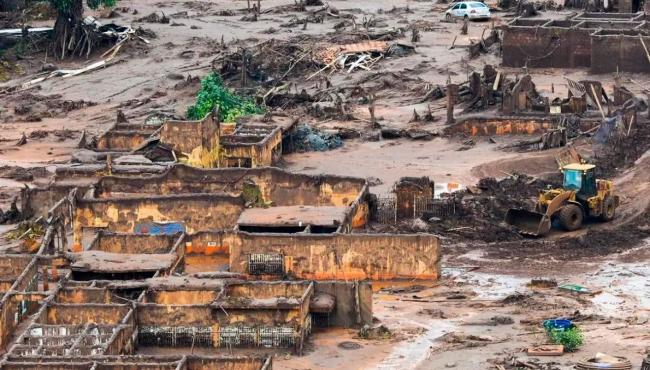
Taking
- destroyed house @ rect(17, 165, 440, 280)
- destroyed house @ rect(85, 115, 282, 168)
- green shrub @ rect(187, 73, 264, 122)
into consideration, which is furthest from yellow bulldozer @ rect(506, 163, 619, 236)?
green shrub @ rect(187, 73, 264, 122)

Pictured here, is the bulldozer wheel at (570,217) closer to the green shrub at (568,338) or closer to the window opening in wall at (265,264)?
the window opening in wall at (265,264)

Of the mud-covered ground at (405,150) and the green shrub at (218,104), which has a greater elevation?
the green shrub at (218,104)

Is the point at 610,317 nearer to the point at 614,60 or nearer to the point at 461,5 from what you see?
the point at 614,60

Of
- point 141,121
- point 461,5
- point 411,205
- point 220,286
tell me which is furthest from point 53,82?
point 220,286

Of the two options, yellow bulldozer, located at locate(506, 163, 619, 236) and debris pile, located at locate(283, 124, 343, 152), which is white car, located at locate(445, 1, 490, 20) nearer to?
debris pile, located at locate(283, 124, 343, 152)

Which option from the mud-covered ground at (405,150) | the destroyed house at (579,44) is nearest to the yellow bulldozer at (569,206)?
the mud-covered ground at (405,150)

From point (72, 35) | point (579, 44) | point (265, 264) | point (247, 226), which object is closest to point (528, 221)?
point (247, 226)

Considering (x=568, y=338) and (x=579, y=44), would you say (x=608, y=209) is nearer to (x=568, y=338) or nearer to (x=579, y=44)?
(x=568, y=338)
